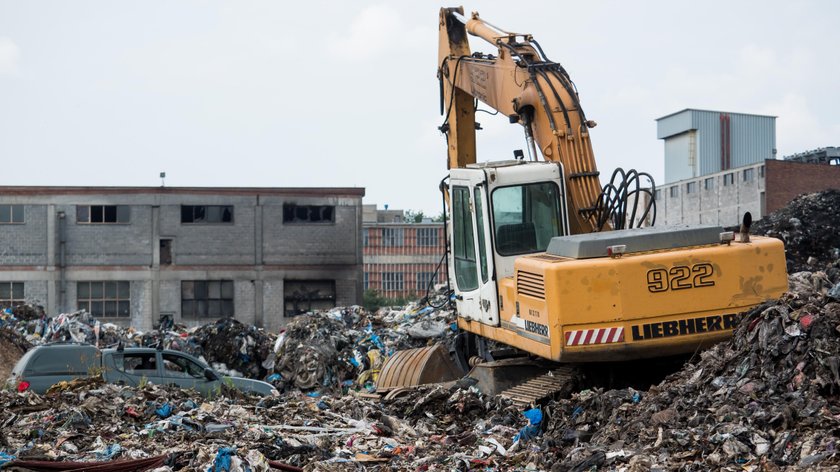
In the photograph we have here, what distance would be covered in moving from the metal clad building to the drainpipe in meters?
41.0

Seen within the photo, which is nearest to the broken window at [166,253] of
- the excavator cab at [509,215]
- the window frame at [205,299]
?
the window frame at [205,299]

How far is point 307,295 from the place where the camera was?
4056cm

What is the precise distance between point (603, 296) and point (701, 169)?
61.0 m

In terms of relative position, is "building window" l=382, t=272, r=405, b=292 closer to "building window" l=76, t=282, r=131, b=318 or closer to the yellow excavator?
"building window" l=76, t=282, r=131, b=318

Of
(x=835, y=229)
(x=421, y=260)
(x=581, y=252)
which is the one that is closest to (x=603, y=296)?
(x=581, y=252)

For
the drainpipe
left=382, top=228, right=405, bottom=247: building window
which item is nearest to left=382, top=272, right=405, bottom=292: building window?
left=382, top=228, right=405, bottom=247: building window

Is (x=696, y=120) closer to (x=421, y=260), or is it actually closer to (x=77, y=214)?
(x=421, y=260)

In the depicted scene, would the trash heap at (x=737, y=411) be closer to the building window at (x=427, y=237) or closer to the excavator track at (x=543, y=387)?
the excavator track at (x=543, y=387)

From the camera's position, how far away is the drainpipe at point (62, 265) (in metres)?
39.6

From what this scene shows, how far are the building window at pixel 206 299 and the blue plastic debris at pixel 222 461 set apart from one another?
31.6 m

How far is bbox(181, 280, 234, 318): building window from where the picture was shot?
1574 inches

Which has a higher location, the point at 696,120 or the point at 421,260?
the point at 696,120

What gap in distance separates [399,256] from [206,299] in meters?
23.2

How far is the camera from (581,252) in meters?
9.95
